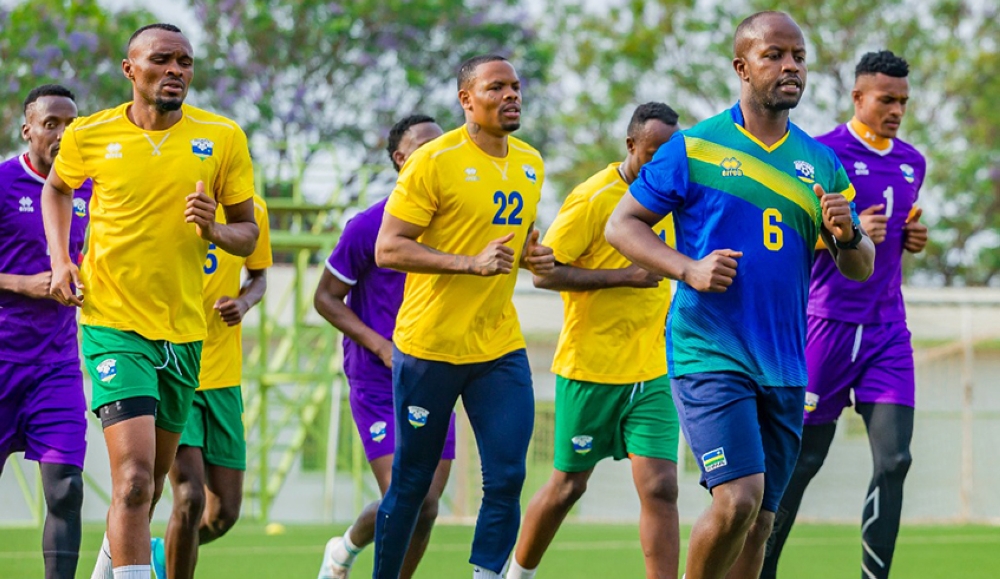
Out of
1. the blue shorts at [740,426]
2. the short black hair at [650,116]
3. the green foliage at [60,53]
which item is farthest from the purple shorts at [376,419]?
the green foliage at [60,53]

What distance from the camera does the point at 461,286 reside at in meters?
7.01

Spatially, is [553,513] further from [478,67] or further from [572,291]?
[478,67]

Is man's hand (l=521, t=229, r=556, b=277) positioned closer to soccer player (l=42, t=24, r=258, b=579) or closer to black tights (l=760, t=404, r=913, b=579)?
soccer player (l=42, t=24, r=258, b=579)

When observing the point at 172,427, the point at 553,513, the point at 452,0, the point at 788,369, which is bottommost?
the point at 553,513

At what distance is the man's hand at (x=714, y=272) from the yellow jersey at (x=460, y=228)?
157cm

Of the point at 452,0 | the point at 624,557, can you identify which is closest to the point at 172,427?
the point at 624,557

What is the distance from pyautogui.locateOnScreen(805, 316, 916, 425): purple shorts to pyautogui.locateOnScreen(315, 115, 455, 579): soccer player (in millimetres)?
2011

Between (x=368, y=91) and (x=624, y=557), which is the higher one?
(x=368, y=91)

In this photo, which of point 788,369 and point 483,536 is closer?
point 788,369

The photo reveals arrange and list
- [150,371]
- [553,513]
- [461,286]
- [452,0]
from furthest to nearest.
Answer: [452,0]
[553,513]
[461,286]
[150,371]

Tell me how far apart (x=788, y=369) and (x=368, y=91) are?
2537cm

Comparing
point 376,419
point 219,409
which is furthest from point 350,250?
point 219,409

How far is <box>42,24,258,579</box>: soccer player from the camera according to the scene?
636cm

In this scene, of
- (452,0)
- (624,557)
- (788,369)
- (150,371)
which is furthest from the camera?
(452,0)
